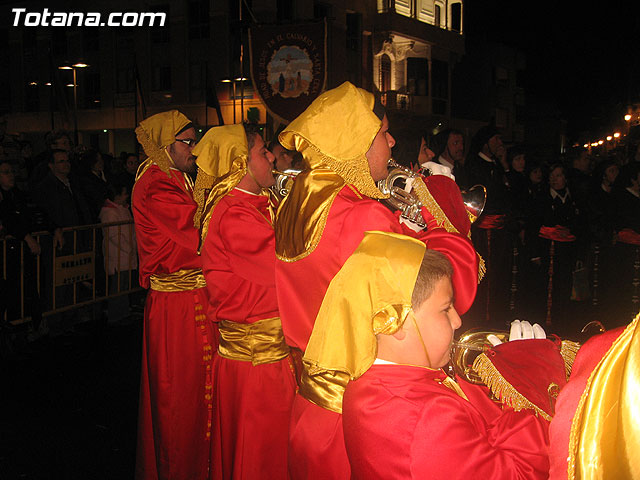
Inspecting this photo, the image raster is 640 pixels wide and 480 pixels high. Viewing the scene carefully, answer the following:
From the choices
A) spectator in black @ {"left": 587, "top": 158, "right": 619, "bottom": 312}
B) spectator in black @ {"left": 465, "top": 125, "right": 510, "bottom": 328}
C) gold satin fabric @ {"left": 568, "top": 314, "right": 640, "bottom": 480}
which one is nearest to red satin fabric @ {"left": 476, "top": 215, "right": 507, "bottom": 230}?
spectator in black @ {"left": 465, "top": 125, "right": 510, "bottom": 328}

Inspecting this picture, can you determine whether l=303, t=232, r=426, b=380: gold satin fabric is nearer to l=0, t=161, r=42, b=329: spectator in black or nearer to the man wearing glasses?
the man wearing glasses

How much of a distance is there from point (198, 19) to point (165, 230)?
86.1 feet

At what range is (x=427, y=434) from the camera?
1603mm

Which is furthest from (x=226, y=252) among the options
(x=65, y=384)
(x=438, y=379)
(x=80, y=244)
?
(x=80, y=244)

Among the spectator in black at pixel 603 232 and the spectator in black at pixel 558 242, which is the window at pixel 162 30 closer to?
the spectator in black at pixel 603 232

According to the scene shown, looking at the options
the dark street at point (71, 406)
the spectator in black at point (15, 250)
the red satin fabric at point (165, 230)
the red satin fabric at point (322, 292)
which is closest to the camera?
the red satin fabric at point (322, 292)

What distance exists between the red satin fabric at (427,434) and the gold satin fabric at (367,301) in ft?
0.36

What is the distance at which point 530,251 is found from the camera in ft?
26.2

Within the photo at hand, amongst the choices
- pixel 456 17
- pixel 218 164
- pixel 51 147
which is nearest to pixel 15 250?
pixel 51 147

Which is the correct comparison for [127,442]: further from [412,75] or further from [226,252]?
[412,75]

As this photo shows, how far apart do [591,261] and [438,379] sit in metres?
8.62

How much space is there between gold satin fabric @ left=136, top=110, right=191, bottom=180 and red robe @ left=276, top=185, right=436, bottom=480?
2160 millimetres

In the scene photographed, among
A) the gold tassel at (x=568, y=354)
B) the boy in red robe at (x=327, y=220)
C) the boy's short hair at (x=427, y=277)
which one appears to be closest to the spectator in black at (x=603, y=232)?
the boy in red robe at (x=327, y=220)

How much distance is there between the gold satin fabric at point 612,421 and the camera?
840mm
